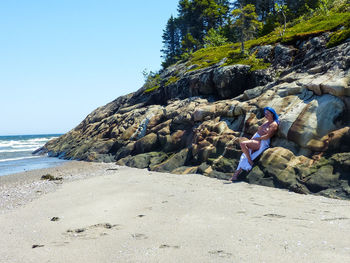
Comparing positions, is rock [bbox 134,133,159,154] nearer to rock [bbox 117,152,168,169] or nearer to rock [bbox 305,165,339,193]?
rock [bbox 117,152,168,169]

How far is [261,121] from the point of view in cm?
1253

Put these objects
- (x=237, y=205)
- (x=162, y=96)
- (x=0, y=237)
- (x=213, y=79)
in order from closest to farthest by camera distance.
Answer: (x=0, y=237) → (x=237, y=205) → (x=213, y=79) → (x=162, y=96)

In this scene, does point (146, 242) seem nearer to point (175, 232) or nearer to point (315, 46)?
point (175, 232)

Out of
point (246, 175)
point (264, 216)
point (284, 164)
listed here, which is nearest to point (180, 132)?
point (246, 175)

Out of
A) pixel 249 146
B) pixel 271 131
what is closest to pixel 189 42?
pixel 271 131

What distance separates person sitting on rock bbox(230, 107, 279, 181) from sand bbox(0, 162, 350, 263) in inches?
37.9

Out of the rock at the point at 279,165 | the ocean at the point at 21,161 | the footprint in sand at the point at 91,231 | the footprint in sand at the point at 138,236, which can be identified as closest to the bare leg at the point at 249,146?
the rock at the point at 279,165

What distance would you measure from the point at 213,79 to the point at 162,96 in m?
8.83

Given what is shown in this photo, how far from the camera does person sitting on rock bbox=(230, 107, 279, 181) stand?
11219 mm

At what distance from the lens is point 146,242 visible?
215 inches

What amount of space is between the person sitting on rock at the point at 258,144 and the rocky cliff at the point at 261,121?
10.9 inches

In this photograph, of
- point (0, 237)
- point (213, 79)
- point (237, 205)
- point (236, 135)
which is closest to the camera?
point (0, 237)

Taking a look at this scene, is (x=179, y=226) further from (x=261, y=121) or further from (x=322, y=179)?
(x=261, y=121)

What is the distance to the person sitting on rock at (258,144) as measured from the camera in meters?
11.2
